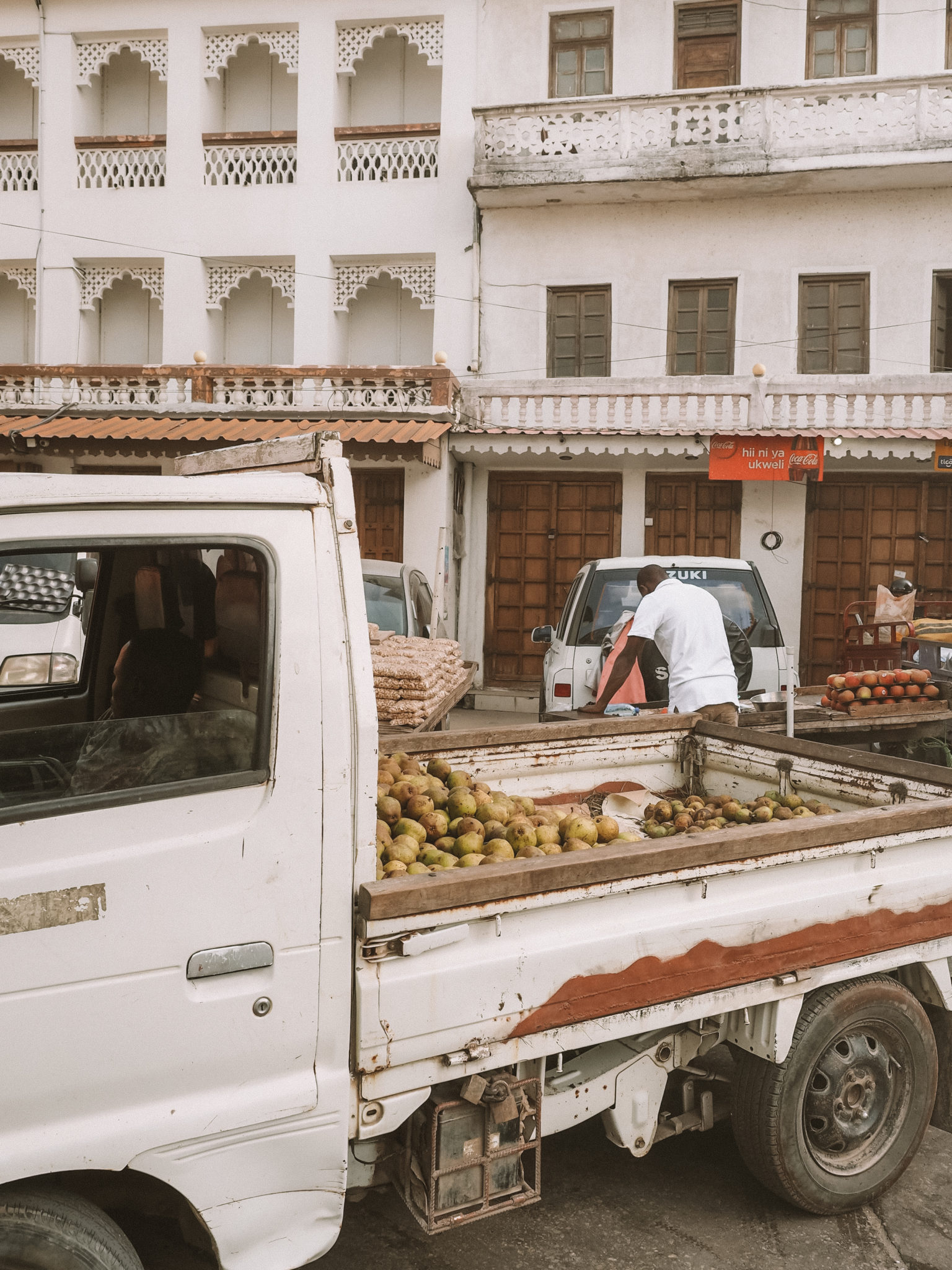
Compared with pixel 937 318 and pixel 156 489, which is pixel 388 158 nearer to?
pixel 937 318

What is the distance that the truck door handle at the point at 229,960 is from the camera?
1.99m

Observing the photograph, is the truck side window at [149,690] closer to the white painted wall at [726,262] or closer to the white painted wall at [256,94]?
the white painted wall at [726,262]

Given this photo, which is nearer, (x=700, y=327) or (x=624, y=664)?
(x=624, y=664)

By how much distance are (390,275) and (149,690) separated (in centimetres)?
1433

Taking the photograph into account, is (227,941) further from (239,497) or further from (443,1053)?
(239,497)

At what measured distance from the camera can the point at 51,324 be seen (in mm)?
16031

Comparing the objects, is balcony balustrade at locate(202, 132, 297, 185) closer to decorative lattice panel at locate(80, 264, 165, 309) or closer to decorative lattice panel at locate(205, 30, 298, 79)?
decorative lattice panel at locate(205, 30, 298, 79)

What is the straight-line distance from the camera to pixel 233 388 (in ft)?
46.9

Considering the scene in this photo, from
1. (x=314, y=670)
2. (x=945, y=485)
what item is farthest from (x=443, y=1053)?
(x=945, y=485)

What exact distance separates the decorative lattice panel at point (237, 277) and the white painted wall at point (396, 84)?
2700mm

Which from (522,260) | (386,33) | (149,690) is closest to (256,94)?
(386,33)

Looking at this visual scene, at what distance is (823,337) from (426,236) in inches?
240

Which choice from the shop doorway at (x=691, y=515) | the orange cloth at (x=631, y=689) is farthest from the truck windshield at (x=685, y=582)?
the shop doorway at (x=691, y=515)

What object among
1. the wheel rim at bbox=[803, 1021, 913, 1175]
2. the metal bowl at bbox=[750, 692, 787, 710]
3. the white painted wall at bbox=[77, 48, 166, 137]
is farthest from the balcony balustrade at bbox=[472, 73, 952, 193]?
the wheel rim at bbox=[803, 1021, 913, 1175]
